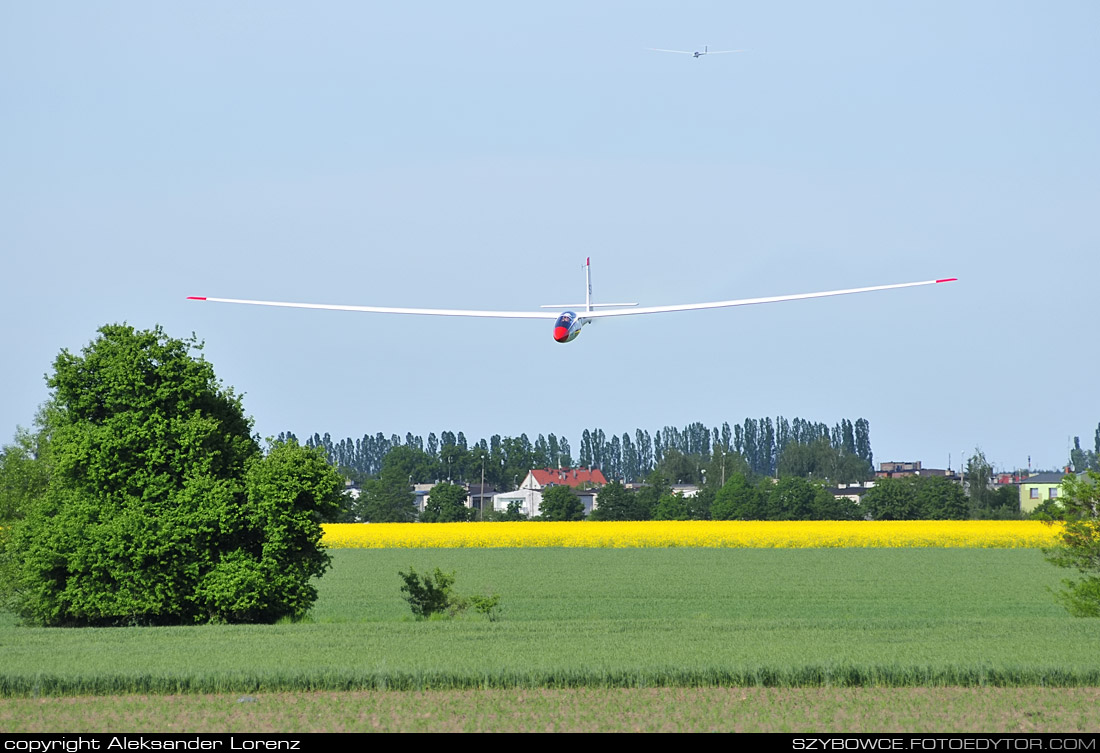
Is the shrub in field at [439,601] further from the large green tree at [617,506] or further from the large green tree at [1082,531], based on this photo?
the large green tree at [617,506]

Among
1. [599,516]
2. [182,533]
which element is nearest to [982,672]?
[182,533]

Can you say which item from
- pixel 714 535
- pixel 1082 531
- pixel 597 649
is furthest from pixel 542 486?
pixel 597 649

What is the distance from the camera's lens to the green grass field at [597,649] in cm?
2191

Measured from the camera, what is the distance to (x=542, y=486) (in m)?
176

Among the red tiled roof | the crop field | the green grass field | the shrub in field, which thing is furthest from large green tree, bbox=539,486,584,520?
the shrub in field

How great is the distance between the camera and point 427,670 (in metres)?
22.1

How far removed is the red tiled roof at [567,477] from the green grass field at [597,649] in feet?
436

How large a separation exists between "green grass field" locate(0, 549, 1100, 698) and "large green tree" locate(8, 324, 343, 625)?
1.40m

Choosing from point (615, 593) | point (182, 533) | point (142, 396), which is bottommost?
point (615, 593)

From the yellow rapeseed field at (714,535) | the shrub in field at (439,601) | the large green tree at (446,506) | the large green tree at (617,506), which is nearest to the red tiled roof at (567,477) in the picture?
the large green tree at (446,506)

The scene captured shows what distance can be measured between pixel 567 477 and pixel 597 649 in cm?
16210
